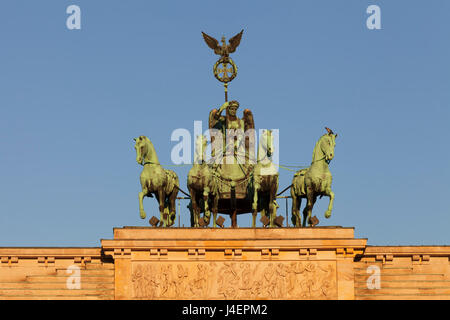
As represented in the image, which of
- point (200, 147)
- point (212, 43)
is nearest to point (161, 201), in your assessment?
point (200, 147)

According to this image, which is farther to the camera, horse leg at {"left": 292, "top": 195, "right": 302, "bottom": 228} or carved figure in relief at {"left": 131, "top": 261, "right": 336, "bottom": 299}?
horse leg at {"left": 292, "top": 195, "right": 302, "bottom": 228}

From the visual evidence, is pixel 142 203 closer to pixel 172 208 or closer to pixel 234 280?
pixel 172 208

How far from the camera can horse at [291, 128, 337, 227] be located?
51.1 metres

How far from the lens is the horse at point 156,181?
51406 mm

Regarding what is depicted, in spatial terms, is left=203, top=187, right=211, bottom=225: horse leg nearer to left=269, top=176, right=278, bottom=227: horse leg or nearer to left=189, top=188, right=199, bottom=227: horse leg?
left=189, top=188, right=199, bottom=227: horse leg

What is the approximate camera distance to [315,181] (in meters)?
51.1

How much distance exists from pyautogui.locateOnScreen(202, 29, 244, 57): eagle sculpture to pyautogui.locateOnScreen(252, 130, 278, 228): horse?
165 inches

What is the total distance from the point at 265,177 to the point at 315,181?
5.30ft

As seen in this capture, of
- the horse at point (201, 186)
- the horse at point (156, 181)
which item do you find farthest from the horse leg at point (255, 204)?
the horse at point (156, 181)

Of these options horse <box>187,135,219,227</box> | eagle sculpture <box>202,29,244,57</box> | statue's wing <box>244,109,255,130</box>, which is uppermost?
eagle sculpture <box>202,29,244,57</box>

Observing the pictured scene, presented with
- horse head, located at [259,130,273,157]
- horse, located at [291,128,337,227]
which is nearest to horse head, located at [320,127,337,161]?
horse, located at [291,128,337,227]

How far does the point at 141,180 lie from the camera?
51.5 metres
